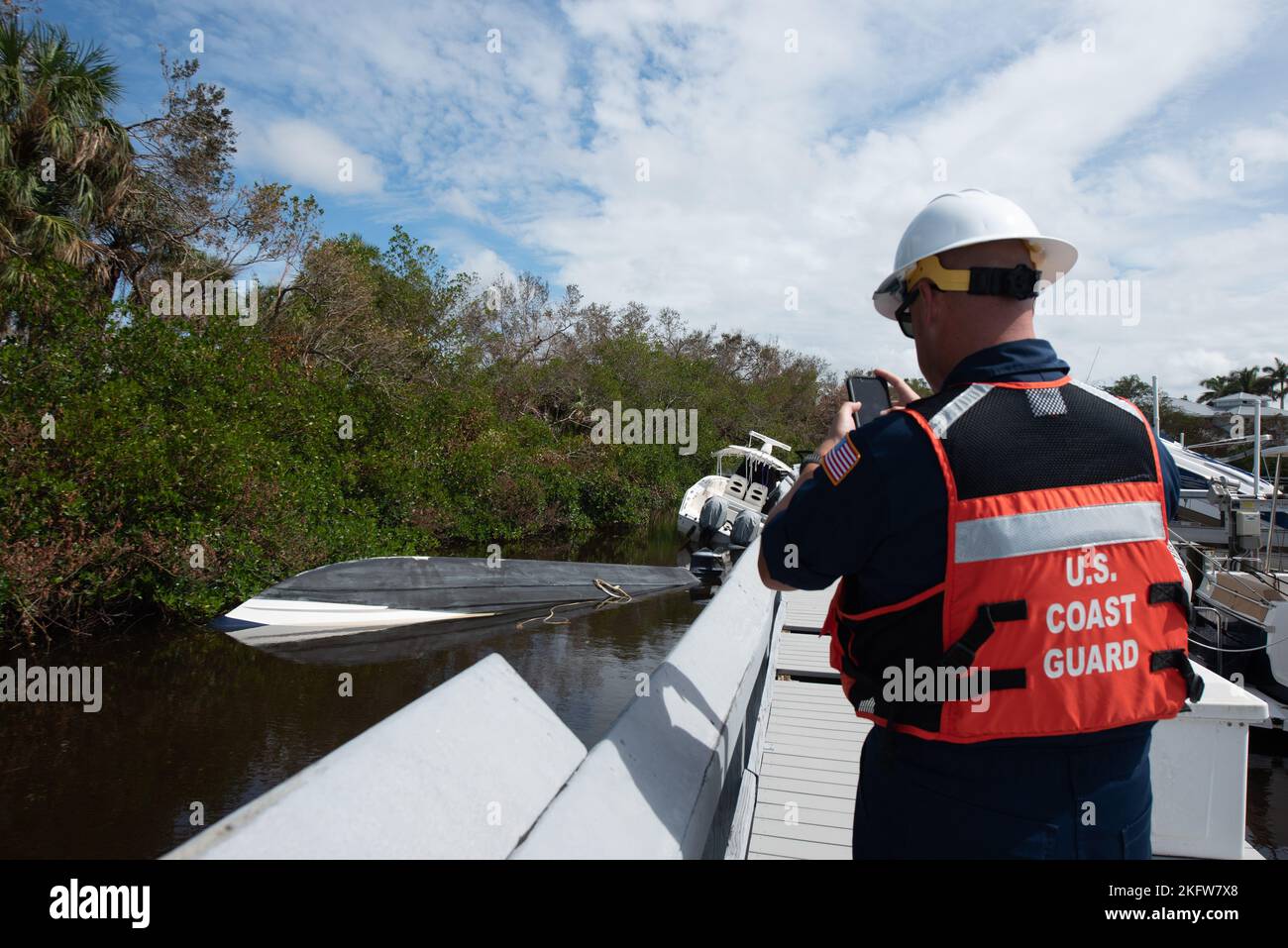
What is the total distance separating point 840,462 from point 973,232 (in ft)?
2.19

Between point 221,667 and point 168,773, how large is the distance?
3.67 m

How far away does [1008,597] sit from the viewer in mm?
1696

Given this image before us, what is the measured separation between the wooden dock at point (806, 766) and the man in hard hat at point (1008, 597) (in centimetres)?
187

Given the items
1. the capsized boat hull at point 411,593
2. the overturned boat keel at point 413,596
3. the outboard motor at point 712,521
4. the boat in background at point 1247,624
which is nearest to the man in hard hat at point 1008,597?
the boat in background at point 1247,624

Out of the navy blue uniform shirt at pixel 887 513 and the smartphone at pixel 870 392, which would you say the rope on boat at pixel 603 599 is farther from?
the navy blue uniform shirt at pixel 887 513

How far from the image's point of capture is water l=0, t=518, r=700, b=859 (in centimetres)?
816

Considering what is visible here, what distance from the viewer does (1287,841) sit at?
9.79 meters

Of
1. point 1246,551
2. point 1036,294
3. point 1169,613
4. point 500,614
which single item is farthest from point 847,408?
point 1246,551

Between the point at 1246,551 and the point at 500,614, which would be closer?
the point at 500,614

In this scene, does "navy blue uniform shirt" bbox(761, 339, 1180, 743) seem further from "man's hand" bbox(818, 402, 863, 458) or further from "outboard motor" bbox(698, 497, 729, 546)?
"outboard motor" bbox(698, 497, 729, 546)

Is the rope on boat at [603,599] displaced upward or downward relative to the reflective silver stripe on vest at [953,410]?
downward

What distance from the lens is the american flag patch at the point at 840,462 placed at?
183 cm

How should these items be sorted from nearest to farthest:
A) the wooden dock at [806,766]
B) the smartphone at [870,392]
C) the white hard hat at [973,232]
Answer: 1. the white hard hat at [973,232]
2. the smartphone at [870,392]
3. the wooden dock at [806,766]
